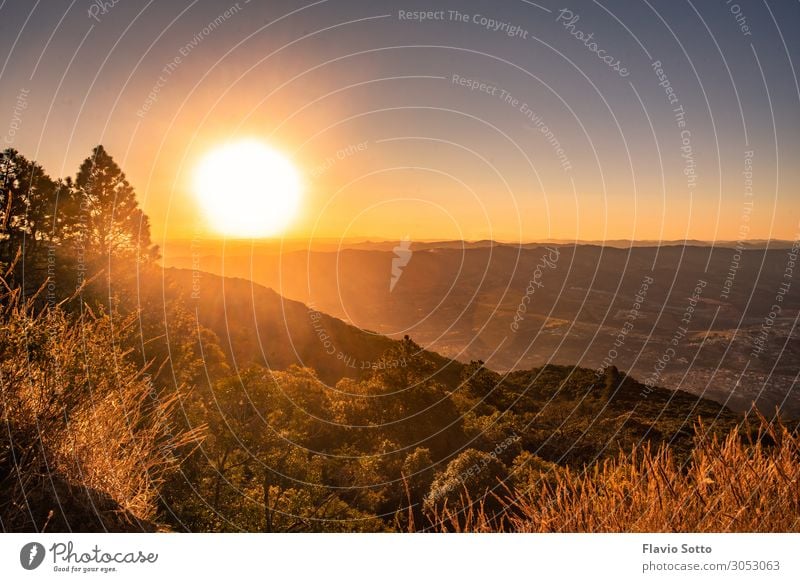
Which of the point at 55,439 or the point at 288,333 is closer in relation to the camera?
the point at 55,439

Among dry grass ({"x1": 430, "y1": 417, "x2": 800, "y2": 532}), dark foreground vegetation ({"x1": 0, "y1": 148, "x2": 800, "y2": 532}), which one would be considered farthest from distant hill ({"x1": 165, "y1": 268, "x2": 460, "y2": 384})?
dry grass ({"x1": 430, "y1": 417, "x2": 800, "y2": 532})

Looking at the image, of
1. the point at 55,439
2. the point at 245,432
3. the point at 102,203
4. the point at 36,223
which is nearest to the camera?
the point at 55,439

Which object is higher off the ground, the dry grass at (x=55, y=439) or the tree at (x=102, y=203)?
Answer: the tree at (x=102, y=203)

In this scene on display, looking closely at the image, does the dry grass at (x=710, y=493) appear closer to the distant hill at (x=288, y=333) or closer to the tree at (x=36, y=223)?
the tree at (x=36, y=223)

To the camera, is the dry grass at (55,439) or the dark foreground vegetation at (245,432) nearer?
the dark foreground vegetation at (245,432)

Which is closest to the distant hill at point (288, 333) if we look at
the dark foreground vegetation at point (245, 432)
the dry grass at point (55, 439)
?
the dark foreground vegetation at point (245, 432)

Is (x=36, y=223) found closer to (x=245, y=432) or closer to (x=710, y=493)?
(x=245, y=432)

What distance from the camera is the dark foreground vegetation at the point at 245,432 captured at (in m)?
5.09

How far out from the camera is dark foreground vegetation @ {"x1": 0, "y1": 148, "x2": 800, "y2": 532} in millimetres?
5086

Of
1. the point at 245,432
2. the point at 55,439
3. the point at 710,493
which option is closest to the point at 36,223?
the point at 245,432

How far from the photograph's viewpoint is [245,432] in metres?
26.7

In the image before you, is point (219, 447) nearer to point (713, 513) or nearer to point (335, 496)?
point (335, 496)

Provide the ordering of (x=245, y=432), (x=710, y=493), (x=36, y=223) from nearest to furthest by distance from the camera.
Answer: (x=710, y=493), (x=36, y=223), (x=245, y=432)

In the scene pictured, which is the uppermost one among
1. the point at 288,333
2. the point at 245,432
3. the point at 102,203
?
the point at 102,203
